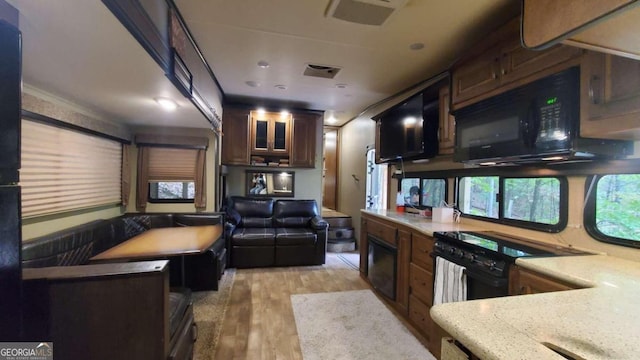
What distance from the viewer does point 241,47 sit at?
8.98 ft

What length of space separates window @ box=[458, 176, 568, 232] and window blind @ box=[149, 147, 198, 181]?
11.7 ft

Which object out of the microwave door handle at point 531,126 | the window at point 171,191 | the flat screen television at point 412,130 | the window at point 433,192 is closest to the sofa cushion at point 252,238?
the window at point 171,191

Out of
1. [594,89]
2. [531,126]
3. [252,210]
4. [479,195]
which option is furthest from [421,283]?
[252,210]

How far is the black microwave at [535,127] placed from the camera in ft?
5.02

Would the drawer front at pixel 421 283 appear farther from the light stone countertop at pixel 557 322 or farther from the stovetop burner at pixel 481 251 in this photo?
the light stone countertop at pixel 557 322

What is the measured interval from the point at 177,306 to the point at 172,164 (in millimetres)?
2724

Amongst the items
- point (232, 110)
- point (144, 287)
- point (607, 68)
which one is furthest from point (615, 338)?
point (232, 110)

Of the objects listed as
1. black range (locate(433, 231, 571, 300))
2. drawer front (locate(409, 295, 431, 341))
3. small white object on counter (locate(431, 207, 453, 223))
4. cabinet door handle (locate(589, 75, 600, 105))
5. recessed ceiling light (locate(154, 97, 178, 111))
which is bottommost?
drawer front (locate(409, 295, 431, 341))

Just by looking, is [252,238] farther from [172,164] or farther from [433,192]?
[433,192]

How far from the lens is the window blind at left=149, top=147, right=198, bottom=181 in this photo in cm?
394

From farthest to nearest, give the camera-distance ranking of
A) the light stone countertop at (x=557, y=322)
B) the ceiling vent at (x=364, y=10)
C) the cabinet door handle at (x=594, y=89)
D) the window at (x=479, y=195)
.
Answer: the window at (x=479, y=195), the ceiling vent at (x=364, y=10), the cabinet door handle at (x=594, y=89), the light stone countertop at (x=557, y=322)

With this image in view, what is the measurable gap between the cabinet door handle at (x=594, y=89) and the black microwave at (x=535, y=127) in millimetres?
95

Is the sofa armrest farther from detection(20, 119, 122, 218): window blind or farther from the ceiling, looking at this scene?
detection(20, 119, 122, 218): window blind

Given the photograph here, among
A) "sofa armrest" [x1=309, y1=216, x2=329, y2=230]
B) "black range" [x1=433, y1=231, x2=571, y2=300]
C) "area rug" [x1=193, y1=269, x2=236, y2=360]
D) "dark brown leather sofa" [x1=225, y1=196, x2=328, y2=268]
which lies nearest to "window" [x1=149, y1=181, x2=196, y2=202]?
"dark brown leather sofa" [x1=225, y1=196, x2=328, y2=268]
